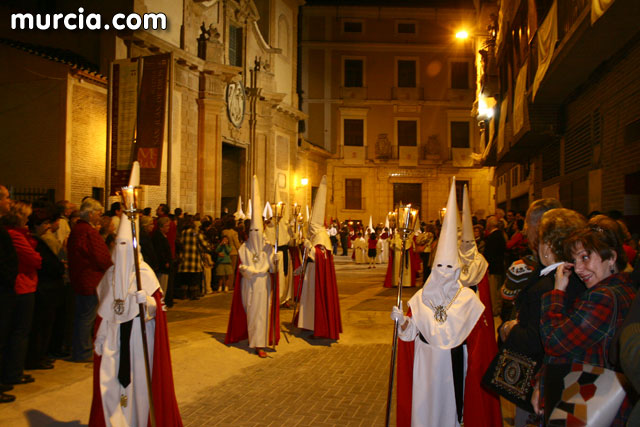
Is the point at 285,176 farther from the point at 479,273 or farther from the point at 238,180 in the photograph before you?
the point at 479,273

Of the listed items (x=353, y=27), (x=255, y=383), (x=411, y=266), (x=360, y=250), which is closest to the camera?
(x=255, y=383)

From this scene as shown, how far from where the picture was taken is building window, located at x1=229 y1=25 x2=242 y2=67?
77.6 feet

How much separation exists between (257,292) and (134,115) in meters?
8.78

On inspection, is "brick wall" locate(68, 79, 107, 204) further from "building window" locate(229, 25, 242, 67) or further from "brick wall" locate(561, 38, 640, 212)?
"brick wall" locate(561, 38, 640, 212)

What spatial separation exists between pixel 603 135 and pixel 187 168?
13.2m

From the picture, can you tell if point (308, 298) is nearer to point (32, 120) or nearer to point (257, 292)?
point (257, 292)


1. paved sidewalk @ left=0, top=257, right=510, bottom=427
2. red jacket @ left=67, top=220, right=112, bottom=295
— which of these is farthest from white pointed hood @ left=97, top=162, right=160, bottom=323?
red jacket @ left=67, top=220, right=112, bottom=295

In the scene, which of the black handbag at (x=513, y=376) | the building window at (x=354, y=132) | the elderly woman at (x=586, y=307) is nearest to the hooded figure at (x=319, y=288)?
the black handbag at (x=513, y=376)

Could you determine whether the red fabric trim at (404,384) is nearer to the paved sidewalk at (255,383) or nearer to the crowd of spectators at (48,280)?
the paved sidewalk at (255,383)

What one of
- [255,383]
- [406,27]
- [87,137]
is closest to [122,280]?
[255,383]

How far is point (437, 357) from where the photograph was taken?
4188 mm

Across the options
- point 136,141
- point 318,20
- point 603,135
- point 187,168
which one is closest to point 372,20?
point 318,20

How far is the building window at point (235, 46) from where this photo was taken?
77.6 feet

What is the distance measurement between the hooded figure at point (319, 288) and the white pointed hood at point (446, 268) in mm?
4594
